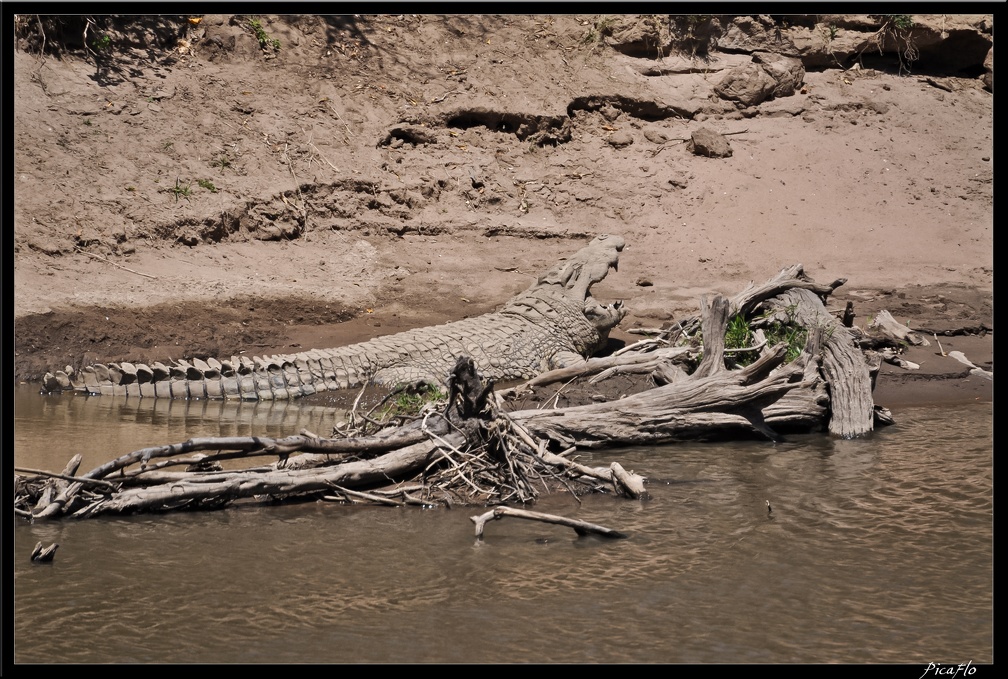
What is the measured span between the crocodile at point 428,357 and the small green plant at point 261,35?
17.6 feet

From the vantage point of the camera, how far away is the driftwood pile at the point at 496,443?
4.73m

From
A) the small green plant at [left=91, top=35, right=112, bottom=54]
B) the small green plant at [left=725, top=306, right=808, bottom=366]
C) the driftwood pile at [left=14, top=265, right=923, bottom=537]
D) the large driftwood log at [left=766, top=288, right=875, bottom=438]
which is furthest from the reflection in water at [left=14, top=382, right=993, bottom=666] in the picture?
the small green plant at [left=91, top=35, right=112, bottom=54]

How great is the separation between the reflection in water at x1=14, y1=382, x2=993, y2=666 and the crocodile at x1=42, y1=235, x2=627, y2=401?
203 centimetres

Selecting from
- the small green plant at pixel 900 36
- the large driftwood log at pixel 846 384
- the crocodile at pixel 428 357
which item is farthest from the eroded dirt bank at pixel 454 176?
the large driftwood log at pixel 846 384

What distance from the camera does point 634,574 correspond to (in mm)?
4164

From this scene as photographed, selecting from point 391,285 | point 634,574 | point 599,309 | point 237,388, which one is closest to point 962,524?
point 634,574

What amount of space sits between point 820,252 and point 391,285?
475 cm

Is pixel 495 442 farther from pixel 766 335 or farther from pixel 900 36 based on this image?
pixel 900 36

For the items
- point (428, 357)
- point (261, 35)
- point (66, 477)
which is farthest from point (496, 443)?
point (261, 35)

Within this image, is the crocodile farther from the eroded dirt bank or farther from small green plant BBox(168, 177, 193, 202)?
small green plant BBox(168, 177, 193, 202)

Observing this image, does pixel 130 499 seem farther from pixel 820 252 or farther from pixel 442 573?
pixel 820 252

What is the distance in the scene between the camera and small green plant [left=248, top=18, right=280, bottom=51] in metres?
12.5

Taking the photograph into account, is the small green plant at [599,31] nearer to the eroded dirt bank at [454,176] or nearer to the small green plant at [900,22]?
the eroded dirt bank at [454,176]

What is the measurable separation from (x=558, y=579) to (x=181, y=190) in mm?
8064
